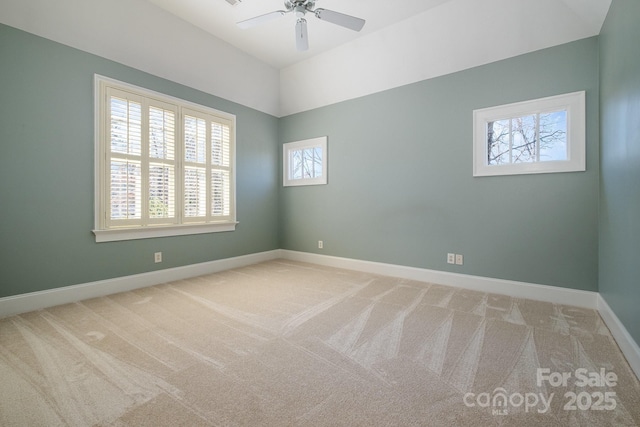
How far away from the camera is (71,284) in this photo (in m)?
2.89

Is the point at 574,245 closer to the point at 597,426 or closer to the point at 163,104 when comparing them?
the point at 597,426

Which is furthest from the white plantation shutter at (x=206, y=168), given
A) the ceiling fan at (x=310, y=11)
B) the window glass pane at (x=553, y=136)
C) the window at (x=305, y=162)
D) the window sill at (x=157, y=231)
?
the window glass pane at (x=553, y=136)

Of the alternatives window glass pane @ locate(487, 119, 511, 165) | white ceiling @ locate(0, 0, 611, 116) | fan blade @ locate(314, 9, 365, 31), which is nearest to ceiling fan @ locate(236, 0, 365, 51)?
fan blade @ locate(314, 9, 365, 31)

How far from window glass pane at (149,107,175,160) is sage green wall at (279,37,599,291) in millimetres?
2177

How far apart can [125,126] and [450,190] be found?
417 cm

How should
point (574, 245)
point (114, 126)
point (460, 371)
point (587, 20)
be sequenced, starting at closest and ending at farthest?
point (460, 371) → point (587, 20) → point (574, 245) → point (114, 126)

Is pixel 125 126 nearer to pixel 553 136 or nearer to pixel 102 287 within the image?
pixel 102 287

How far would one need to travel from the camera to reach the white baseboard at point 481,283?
9.02 ft

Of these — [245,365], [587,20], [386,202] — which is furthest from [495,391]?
[587,20]

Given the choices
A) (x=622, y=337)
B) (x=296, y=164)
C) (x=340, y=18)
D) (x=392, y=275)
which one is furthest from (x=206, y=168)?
(x=622, y=337)

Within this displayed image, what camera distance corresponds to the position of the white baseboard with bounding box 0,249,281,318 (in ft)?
8.38

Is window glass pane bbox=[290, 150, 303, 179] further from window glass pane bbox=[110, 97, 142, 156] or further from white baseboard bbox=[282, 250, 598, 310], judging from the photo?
window glass pane bbox=[110, 97, 142, 156]

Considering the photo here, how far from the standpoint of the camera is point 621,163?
6.54 ft

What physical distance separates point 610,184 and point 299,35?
3302mm
